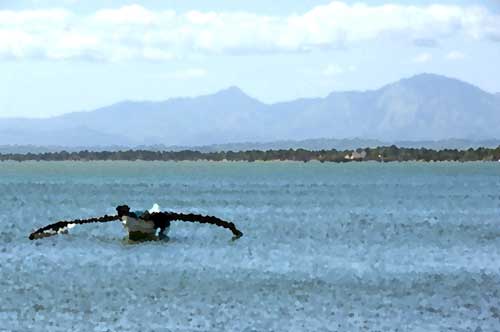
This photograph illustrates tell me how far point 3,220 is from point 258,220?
643 inches

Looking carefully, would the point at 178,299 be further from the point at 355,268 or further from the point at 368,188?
the point at 368,188

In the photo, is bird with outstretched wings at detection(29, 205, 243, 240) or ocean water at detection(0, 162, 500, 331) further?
bird with outstretched wings at detection(29, 205, 243, 240)

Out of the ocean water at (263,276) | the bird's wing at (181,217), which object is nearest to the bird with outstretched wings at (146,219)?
the bird's wing at (181,217)

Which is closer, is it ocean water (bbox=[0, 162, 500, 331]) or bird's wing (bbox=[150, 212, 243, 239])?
ocean water (bbox=[0, 162, 500, 331])

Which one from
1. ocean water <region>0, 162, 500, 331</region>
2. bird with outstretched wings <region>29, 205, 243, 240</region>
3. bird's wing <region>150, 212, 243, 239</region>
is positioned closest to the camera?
ocean water <region>0, 162, 500, 331</region>

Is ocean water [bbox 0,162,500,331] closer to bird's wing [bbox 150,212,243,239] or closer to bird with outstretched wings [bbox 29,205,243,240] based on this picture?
bird with outstretched wings [bbox 29,205,243,240]

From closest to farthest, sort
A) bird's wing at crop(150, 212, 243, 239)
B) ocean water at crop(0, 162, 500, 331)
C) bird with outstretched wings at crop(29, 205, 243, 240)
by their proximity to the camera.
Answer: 1. ocean water at crop(0, 162, 500, 331)
2. bird's wing at crop(150, 212, 243, 239)
3. bird with outstretched wings at crop(29, 205, 243, 240)

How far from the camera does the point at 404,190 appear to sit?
16325 centimetres

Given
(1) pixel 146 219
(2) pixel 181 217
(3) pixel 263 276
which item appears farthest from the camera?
(1) pixel 146 219

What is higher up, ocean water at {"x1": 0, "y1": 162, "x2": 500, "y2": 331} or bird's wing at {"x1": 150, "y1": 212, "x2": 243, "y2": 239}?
bird's wing at {"x1": 150, "y1": 212, "x2": 243, "y2": 239}

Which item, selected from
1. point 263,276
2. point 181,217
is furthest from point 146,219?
point 263,276

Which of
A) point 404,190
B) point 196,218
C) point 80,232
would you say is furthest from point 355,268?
point 404,190

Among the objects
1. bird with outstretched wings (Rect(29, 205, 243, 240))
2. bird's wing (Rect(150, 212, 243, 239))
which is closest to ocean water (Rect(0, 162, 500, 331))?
bird with outstretched wings (Rect(29, 205, 243, 240))

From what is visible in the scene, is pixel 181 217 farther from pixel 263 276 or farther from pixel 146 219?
pixel 263 276
